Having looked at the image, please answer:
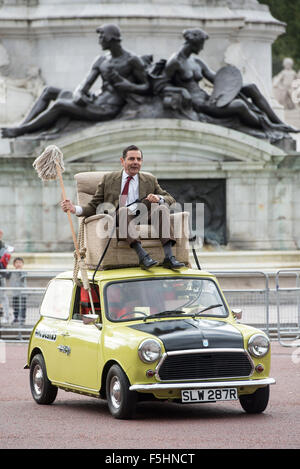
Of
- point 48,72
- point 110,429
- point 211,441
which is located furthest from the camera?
point 48,72

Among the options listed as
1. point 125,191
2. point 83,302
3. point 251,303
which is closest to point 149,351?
point 83,302

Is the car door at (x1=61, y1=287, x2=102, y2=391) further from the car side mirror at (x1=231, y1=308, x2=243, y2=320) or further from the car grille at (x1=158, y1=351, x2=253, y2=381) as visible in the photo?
the car side mirror at (x1=231, y1=308, x2=243, y2=320)

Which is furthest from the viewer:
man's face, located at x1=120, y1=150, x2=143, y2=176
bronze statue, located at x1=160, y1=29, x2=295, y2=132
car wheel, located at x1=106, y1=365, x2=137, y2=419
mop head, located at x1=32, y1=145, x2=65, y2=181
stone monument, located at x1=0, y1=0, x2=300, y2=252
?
bronze statue, located at x1=160, y1=29, x2=295, y2=132

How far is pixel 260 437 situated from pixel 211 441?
455 millimetres

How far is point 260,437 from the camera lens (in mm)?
10672

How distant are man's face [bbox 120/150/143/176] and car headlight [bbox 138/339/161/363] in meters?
2.21

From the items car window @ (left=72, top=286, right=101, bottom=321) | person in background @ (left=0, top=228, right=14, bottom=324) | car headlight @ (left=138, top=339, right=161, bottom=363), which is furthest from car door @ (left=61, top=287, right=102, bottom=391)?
person in background @ (left=0, top=228, right=14, bottom=324)

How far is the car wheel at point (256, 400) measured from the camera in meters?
12.2

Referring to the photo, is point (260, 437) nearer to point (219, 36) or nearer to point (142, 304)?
point (142, 304)

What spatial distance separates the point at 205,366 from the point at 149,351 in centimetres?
54

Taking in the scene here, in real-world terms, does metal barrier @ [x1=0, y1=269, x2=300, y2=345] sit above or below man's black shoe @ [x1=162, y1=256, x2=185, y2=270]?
below

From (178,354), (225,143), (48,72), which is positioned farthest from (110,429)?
(48,72)

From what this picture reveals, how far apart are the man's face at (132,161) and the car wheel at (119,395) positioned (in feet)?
7.43

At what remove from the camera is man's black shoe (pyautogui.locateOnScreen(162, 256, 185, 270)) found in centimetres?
1295
